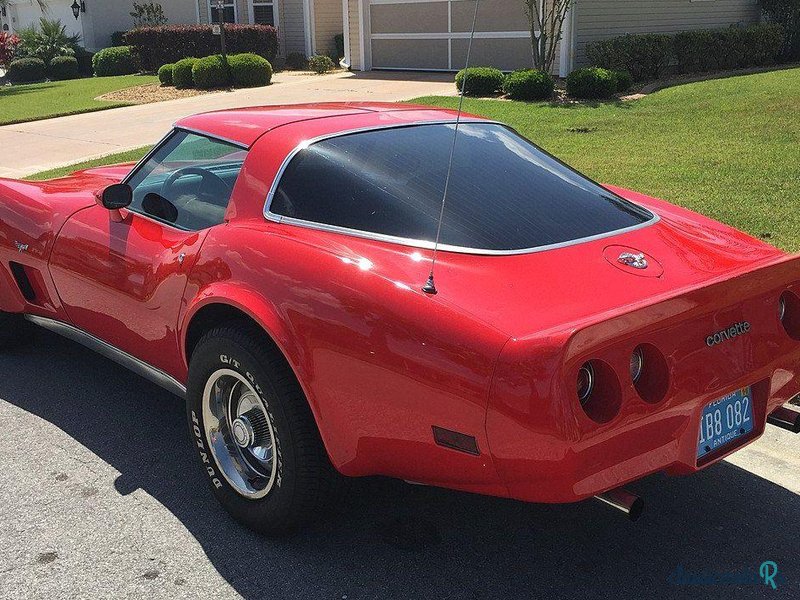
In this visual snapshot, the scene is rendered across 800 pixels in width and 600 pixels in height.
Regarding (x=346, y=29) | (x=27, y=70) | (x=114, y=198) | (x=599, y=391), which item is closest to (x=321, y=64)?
(x=346, y=29)

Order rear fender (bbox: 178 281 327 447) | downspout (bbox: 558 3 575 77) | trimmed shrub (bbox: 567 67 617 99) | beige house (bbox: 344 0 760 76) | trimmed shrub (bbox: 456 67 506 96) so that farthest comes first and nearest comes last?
1. beige house (bbox: 344 0 760 76)
2. downspout (bbox: 558 3 575 77)
3. trimmed shrub (bbox: 456 67 506 96)
4. trimmed shrub (bbox: 567 67 617 99)
5. rear fender (bbox: 178 281 327 447)

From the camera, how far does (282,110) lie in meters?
3.96

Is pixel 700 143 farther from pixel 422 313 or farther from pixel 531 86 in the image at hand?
pixel 422 313

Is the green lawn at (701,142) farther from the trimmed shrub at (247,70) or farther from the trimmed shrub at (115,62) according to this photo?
the trimmed shrub at (115,62)

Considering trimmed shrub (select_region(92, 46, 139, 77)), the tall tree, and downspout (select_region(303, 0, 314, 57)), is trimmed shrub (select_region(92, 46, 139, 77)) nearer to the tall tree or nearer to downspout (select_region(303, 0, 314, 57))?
downspout (select_region(303, 0, 314, 57))

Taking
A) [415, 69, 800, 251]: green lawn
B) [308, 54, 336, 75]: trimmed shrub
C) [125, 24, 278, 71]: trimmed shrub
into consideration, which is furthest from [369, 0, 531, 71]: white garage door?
[125, 24, 278, 71]: trimmed shrub

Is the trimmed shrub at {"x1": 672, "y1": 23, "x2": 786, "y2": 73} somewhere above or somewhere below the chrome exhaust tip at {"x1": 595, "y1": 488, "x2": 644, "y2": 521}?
above

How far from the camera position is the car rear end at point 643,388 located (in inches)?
92.7

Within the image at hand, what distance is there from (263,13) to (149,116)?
12.1m

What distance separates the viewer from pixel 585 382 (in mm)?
2496

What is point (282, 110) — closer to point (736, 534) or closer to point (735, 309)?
point (735, 309)

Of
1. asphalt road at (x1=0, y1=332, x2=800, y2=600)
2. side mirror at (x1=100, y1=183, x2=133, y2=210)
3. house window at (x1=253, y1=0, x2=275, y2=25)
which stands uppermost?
house window at (x1=253, y1=0, x2=275, y2=25)

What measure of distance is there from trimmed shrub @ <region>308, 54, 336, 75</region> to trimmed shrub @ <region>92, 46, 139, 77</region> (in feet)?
20.4

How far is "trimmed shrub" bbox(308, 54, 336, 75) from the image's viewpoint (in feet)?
78.9
